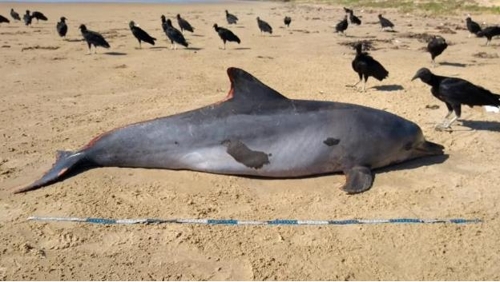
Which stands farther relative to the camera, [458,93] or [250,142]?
[458,93]

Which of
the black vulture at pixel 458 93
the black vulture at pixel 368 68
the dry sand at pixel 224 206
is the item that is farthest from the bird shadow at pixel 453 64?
the black vulture at pixel 458 93

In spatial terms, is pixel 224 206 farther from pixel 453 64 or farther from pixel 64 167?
pixel 453 64

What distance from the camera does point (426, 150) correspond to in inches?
275

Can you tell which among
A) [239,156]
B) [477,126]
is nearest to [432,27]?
[477,126]

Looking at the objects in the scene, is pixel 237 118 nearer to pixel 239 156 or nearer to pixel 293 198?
pixel 239 156

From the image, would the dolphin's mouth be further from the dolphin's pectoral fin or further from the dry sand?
the dolphin's pectoral fin

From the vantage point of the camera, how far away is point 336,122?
644cm

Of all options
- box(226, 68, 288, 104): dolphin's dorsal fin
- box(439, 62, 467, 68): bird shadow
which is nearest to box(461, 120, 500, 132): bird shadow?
box(226, 68, 288, 104): dolphin's dorsal fin

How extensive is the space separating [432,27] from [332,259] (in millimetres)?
22208

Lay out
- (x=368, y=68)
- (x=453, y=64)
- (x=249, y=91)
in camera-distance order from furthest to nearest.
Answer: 1. (x=453, y=64)
2. (x=368, y=68)
3. (x=249, y=91)

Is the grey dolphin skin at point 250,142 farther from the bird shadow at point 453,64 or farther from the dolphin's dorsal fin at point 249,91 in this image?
the bird shadow at point 453,64

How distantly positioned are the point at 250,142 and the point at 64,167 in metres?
2.34

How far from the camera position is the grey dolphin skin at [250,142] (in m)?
6.30

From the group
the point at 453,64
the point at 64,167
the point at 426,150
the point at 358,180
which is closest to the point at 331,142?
the point at 358,180
